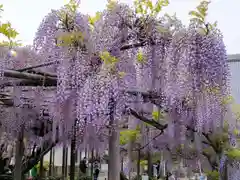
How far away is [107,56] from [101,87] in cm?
47

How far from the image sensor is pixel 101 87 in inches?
185

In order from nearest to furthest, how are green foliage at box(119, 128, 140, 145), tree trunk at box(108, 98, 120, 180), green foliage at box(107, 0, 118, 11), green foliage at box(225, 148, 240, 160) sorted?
green foliage at box(107, 0, 118, 11)
tree trunk at box(108, 98, 120, 180)
green foliage at box(225, 148, 240, 160)
green foliage at box(119, 128, 140, 145)

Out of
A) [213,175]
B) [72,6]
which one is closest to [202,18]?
[72,6]

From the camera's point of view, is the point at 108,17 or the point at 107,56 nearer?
the point at 107,56

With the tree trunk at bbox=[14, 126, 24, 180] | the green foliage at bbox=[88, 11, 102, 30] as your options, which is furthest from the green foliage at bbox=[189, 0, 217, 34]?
the tree trunk at bbox=[14, 126, 24, 180]

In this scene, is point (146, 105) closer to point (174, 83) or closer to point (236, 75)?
point (174, 83)

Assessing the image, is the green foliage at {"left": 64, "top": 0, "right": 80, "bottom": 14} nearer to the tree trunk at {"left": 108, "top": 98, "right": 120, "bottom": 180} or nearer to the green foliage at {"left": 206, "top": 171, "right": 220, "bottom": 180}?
the tree trunk at {"left": 108, "top": 98, "right": 120, "bottom": 180}

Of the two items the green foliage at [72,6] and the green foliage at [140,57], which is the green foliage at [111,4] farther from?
the green foliage at [140,57]

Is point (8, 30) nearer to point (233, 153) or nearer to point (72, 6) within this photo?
point (72, 6)

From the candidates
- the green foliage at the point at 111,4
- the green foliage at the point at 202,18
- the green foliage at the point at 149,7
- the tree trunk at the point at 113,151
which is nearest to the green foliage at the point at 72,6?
the green foliage at the point at 111,4

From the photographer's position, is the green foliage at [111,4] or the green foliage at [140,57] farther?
the green foliage at [140,57]

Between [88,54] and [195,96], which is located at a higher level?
[88,54]

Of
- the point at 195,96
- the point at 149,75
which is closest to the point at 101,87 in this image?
the point at 149,75

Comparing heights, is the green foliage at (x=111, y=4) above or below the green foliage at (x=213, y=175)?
above
